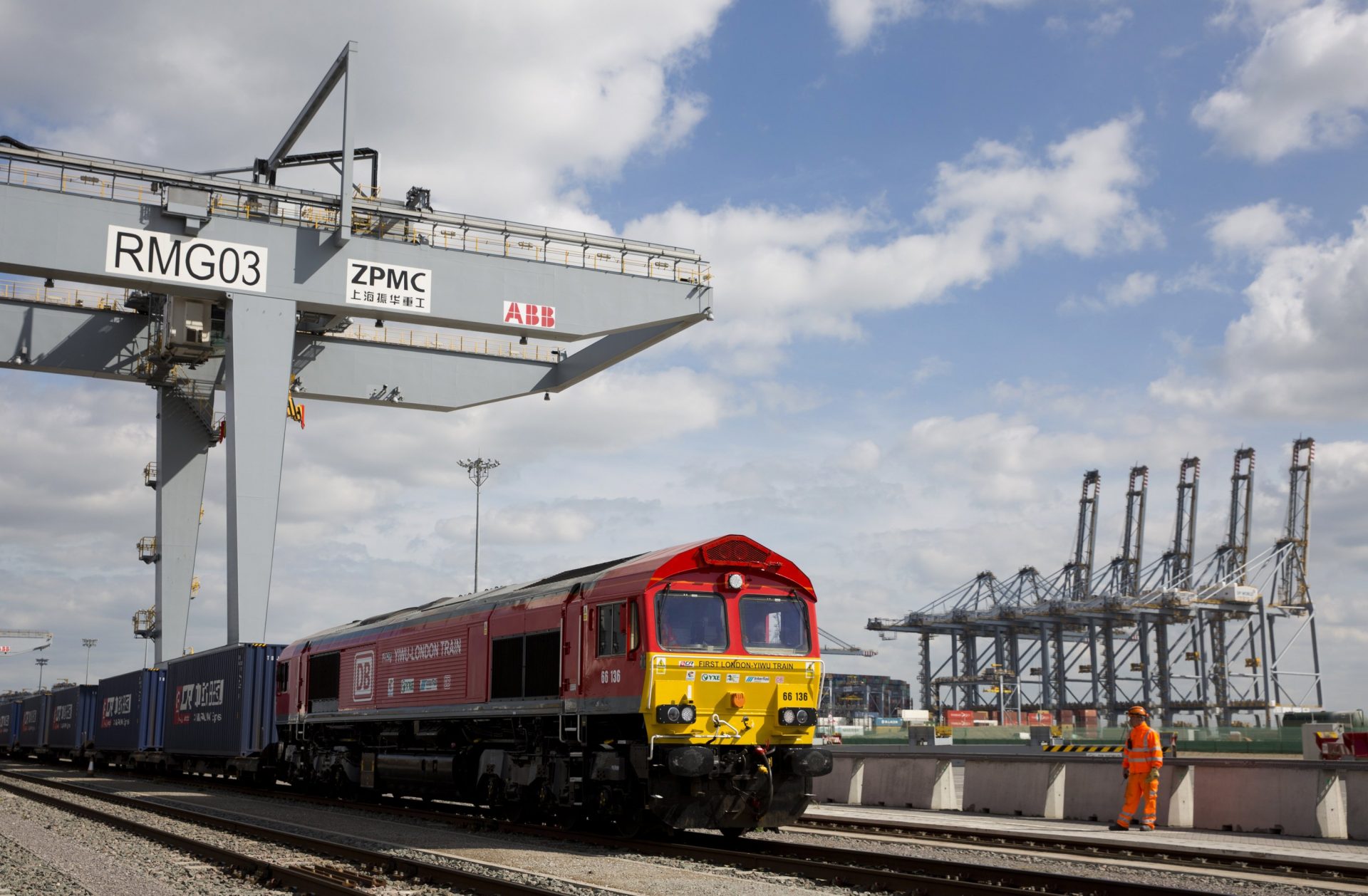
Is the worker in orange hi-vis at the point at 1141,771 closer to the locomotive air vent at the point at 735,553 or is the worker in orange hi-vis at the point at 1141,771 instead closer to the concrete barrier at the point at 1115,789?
the concrete barrier at the point at 1115,789

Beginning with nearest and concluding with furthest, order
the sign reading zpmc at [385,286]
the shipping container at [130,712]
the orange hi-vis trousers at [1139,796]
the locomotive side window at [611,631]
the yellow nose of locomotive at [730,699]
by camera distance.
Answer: the yellow nose of locomotive at [730,699], the locomotive side window at [611,631], the orange hi-vis trousers at [1139,796], the sign reading zpmc at [385,286], the shipping container at [130,712]

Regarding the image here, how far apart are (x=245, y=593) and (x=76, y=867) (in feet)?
57.1

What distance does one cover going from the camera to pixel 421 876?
38.2ft

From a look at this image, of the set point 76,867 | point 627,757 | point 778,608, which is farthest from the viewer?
point 778,608

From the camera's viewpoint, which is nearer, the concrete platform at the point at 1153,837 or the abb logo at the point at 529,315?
the concrete platform at the point at 1153,837

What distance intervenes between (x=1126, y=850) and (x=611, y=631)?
6.26 metres

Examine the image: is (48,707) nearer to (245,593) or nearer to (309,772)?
(245,593)

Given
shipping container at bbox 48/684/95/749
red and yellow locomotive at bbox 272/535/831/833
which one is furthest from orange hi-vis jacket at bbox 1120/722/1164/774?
shipping container at bbox 48/684/95/749

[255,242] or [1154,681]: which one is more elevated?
[255,242]

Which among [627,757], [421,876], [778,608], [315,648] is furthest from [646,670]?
[315,648]

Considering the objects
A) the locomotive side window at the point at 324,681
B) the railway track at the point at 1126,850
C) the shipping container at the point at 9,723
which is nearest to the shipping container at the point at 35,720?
the shipping container at the point at 9,723

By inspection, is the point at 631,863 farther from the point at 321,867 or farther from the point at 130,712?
the point at 130,712

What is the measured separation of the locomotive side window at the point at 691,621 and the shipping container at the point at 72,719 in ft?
109

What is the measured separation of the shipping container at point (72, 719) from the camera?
4044cm
